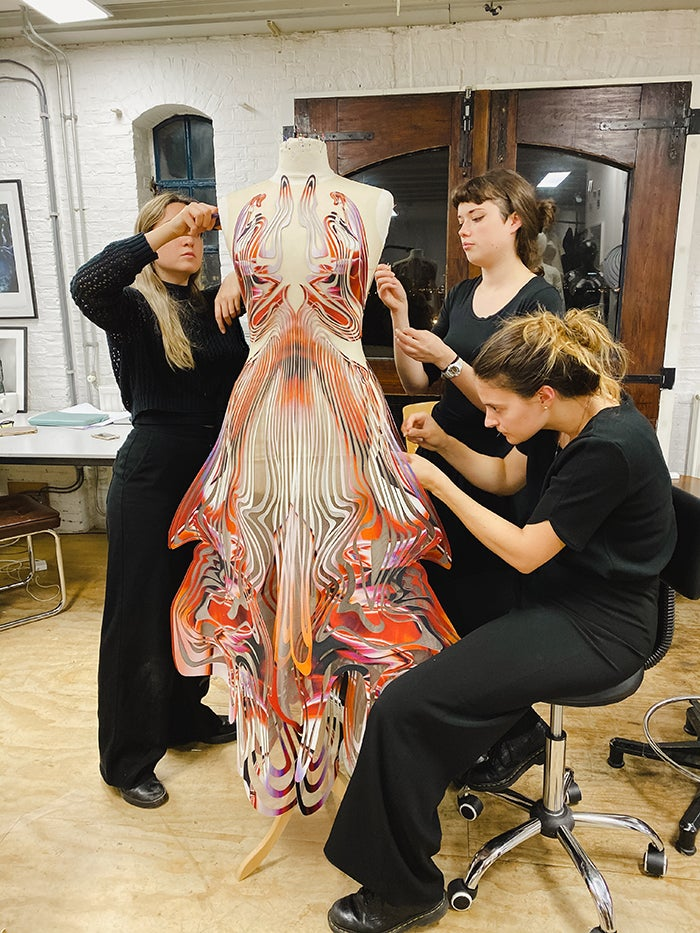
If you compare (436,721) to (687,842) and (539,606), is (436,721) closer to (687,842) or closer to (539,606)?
(539,606)

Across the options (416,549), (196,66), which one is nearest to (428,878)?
(416,549)

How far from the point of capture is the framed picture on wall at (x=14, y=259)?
381 centimetres

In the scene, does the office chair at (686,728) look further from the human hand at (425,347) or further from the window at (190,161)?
the window at (190,161)

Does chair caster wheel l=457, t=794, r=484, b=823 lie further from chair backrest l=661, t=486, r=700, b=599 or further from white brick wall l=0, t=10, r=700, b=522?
white brick wall l=0, t=10, r=700, b=522

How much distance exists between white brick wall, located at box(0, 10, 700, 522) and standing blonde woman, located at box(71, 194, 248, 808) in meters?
2.02

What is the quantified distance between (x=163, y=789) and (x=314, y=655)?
956 mm

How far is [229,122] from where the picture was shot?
3.54 m

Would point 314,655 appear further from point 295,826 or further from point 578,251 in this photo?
point 578,251

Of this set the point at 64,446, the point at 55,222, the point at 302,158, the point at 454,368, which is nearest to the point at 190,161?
the point at 55,222

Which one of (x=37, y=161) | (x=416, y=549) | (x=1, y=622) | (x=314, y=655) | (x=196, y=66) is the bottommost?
(x=1, y=622)

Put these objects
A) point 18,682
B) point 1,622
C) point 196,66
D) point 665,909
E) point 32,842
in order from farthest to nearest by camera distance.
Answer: point 196,66
point 1,622
point 18,682
point 32,842
point 665,909

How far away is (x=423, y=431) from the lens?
1.67 meters

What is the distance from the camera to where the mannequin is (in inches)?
53.3

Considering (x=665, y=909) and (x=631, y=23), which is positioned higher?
(x=631, y=23)
